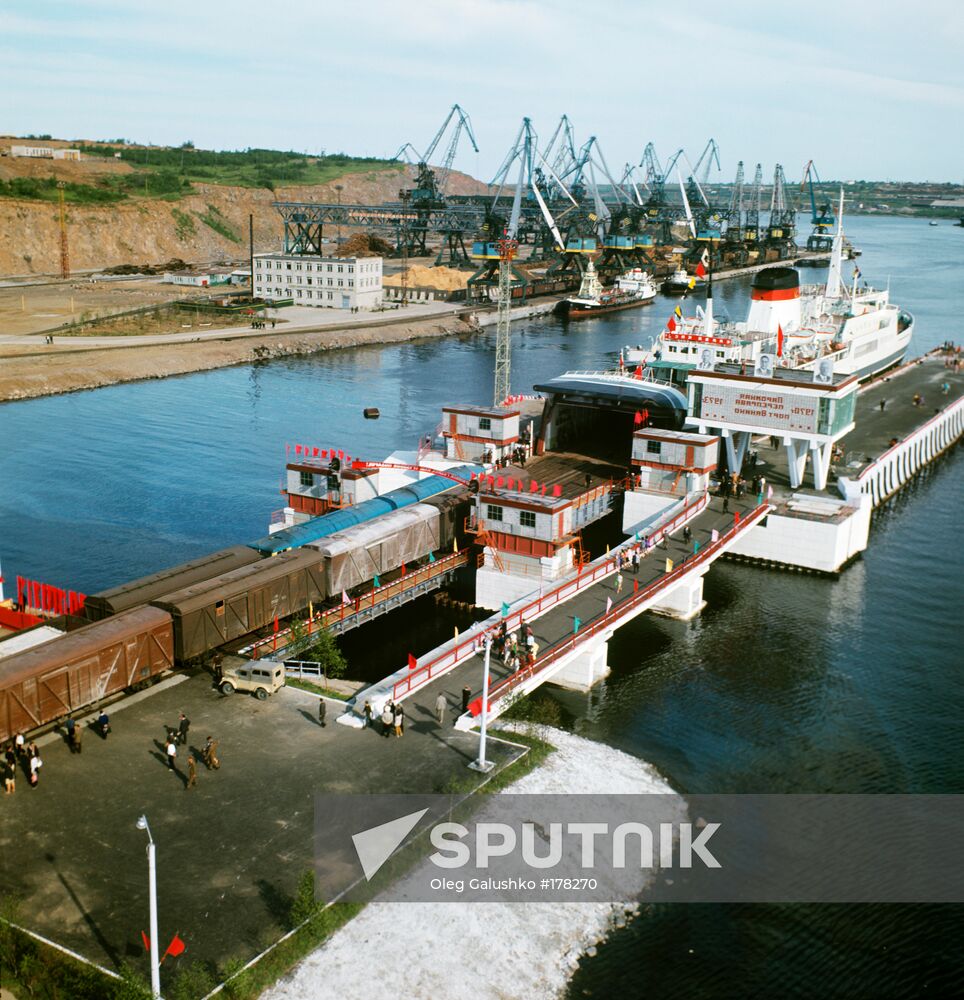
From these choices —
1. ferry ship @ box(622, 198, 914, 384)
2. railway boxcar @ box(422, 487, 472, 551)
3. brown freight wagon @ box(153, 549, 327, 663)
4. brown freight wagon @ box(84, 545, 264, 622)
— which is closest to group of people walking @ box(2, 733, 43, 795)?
brown freight wagon @ box(153, 549, 327, 663)

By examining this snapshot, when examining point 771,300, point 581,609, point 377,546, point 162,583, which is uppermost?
point 771,300

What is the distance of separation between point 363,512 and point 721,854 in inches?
1118

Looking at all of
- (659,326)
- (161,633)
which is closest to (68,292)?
(659,326)

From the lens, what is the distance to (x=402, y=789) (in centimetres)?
3247

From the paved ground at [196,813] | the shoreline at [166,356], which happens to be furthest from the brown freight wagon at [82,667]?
the shoreline at [166,356]

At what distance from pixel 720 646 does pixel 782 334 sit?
3809cm

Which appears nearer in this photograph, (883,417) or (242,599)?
(242,599)

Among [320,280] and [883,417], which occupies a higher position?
[320,280]

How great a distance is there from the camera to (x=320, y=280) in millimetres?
163500

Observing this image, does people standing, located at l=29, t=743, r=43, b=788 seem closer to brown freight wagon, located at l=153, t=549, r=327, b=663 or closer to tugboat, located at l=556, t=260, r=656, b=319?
brown freight wagon, located at l=153, t=549, r=327, b=663

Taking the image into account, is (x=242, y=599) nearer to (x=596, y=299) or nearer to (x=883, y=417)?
(x=883, y=417)

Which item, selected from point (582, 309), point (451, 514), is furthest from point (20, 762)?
point (582, 309)

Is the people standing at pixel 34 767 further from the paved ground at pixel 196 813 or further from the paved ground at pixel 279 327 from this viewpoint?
the paved ground at pixel 279 327

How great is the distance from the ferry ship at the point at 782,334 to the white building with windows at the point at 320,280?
74.1 meters
